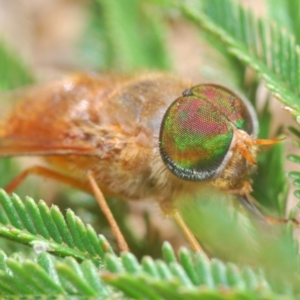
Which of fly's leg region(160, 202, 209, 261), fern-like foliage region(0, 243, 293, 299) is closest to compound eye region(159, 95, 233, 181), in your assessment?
fly's leg region(160, 202, 209, 261)

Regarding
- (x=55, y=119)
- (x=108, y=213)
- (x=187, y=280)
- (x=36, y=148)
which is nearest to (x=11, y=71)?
(x=55, y=119)

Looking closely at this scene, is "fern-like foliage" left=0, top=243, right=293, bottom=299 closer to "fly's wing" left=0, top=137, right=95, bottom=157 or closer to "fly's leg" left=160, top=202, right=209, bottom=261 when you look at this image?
"fly's leg" left=160, top=202, right=209, bottom=261

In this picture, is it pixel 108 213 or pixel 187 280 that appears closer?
pixel 187 280

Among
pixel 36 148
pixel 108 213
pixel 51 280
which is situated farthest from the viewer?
pixel 36 148

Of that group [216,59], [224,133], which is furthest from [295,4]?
[224,133]

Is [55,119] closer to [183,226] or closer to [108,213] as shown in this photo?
[108,213]

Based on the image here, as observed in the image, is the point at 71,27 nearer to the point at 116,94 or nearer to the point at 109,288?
the point at 116,94
